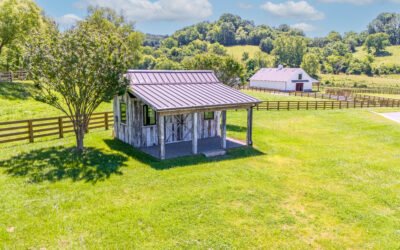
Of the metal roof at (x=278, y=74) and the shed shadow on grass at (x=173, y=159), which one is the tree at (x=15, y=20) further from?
the metal roof at (x=278, y=74)

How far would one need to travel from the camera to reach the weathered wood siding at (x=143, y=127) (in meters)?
14.9

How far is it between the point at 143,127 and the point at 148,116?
1.95 ft

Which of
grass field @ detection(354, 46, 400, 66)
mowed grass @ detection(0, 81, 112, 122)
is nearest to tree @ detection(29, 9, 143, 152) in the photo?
mowed grass @ detection(0, 81, 112, 122)

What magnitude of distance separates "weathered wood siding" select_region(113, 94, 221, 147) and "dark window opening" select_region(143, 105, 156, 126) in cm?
15

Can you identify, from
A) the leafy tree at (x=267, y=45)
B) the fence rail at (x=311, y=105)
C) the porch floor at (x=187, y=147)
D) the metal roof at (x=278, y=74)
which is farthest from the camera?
the leafy tree at (x=267, y=45)

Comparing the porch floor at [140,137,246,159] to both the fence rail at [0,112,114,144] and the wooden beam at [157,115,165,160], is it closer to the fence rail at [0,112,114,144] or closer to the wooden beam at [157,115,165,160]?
the wooden beam at [157,115,165,160]

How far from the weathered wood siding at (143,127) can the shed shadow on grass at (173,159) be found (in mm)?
586

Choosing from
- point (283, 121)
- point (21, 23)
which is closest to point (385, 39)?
point (283, 121)

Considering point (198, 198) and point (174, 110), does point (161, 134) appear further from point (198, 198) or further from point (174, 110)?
point (198, 198)

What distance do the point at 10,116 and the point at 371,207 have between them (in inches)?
812

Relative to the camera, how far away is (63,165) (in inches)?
464

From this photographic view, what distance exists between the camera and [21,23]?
92.7 ft

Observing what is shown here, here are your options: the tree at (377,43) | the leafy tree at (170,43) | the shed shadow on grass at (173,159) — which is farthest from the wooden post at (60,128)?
the leafy tree at (170,43)

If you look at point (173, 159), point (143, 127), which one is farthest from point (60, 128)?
point (173, 159)
